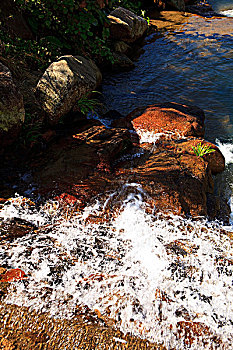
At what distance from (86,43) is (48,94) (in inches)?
130

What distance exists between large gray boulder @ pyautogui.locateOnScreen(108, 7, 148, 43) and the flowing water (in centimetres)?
734

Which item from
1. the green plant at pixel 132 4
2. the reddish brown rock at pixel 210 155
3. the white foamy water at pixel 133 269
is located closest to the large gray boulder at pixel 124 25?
the green plant at pixel 132 4

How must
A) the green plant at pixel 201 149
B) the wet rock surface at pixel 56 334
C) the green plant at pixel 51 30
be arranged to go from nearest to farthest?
1. the wet rock surface at pixel 56 334
2. the green plant at pixel 201 149
3. the green plant at pixel 51 30

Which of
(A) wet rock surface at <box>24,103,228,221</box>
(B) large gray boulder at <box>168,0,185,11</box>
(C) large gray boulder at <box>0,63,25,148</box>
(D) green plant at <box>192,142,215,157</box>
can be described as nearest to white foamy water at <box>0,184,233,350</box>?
(A) wet rock surface at <box>24,103,228,221</box>

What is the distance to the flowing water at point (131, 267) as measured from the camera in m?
2.43

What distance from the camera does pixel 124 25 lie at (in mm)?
9070

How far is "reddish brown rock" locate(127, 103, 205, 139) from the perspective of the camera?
540 cm

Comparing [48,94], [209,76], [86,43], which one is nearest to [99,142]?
[48,94]

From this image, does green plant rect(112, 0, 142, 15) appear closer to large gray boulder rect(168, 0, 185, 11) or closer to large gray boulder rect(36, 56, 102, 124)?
large gray boulder rect(168, 0, 185, 11)

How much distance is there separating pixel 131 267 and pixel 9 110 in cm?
290

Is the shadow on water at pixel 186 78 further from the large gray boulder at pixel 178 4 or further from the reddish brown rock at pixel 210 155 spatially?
the large gray boulder at pixel 178 4

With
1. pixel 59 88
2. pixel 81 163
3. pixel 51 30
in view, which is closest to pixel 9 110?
pixel 59 88

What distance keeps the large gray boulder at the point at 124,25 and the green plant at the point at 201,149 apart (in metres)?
6.35

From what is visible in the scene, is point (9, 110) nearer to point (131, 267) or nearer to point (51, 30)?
point (131, 267)
